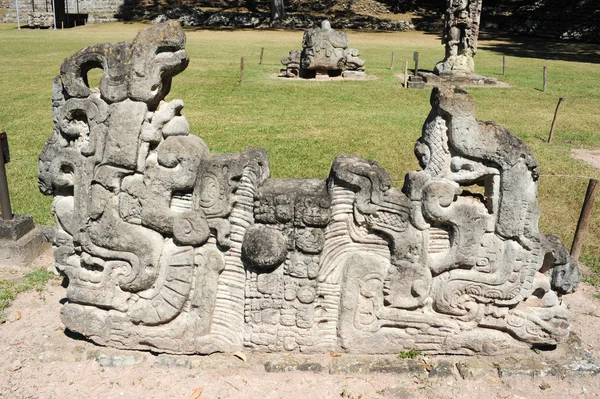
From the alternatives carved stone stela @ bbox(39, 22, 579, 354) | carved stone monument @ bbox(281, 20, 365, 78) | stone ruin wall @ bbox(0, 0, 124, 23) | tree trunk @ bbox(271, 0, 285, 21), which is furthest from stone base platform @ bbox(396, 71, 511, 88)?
stone ruin wall @ bbox(0, 0, 124, 23)

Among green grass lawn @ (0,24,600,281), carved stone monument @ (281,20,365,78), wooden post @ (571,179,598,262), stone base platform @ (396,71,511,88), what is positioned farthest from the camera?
stone base platform @ (396,71,511,88)

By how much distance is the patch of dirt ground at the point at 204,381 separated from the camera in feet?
13.7

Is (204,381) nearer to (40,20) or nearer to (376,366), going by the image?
(376,366)

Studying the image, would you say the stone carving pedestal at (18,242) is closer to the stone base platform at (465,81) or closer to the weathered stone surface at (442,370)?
the weathered stone surface at (442,370)

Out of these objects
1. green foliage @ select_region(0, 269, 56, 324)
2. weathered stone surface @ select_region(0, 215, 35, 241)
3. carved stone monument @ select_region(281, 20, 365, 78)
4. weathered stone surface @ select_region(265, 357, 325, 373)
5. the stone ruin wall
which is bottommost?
green foliage @ select_region(0, 269, 56, 324)

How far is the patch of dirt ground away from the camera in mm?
4180

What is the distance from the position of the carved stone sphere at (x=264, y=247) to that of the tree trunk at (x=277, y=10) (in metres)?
33.9

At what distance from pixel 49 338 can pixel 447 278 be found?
340 cm

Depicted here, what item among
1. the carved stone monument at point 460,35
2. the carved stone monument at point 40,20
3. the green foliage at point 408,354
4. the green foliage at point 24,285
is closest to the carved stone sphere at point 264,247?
the green foliage at point 408,354

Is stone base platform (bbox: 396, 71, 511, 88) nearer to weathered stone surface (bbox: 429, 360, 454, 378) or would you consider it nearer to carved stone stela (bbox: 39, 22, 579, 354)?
carved stone stela (bbox: 39, 22, 579, 354)

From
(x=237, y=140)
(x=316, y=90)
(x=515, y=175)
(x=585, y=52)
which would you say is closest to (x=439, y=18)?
(x=585, y=52)

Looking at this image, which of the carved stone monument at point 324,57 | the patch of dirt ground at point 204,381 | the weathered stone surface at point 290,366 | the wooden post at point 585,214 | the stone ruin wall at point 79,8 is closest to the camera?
the patch of dirt ground at point 204,381

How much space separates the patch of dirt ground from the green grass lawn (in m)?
2.99

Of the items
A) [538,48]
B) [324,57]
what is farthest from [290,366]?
[538,48]
